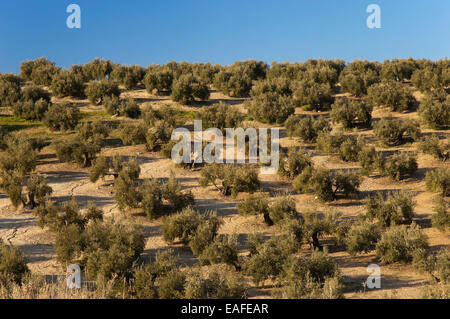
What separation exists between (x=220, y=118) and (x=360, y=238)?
1579 centimetres

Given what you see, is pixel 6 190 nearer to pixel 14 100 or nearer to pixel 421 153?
pixel 14 100

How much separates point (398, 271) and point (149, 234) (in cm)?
947

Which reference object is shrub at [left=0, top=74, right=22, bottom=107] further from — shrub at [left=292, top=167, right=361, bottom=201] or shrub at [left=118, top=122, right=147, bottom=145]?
shrub at [left=292, top=167, right=361, bottom=201]

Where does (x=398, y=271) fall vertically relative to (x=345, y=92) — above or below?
below

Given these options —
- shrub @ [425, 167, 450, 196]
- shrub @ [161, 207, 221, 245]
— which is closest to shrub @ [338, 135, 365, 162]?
shrub @ [425, 167, 450, 196]

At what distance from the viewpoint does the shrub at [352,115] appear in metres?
29.4

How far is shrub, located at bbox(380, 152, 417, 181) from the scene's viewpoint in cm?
2205

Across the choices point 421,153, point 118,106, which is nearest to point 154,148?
point 118,106

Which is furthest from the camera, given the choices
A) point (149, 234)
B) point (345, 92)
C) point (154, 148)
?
point (345, 92)

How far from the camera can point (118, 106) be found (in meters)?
32.7

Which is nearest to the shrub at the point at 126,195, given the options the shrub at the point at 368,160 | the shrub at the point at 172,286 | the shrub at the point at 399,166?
the shrub at the point at 172,286

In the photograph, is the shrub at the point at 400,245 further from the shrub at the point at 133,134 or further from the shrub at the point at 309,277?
the shrub at the point at 133,134

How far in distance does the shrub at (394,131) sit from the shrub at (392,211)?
8.78 m

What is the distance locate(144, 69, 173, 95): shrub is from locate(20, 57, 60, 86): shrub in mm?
10098
